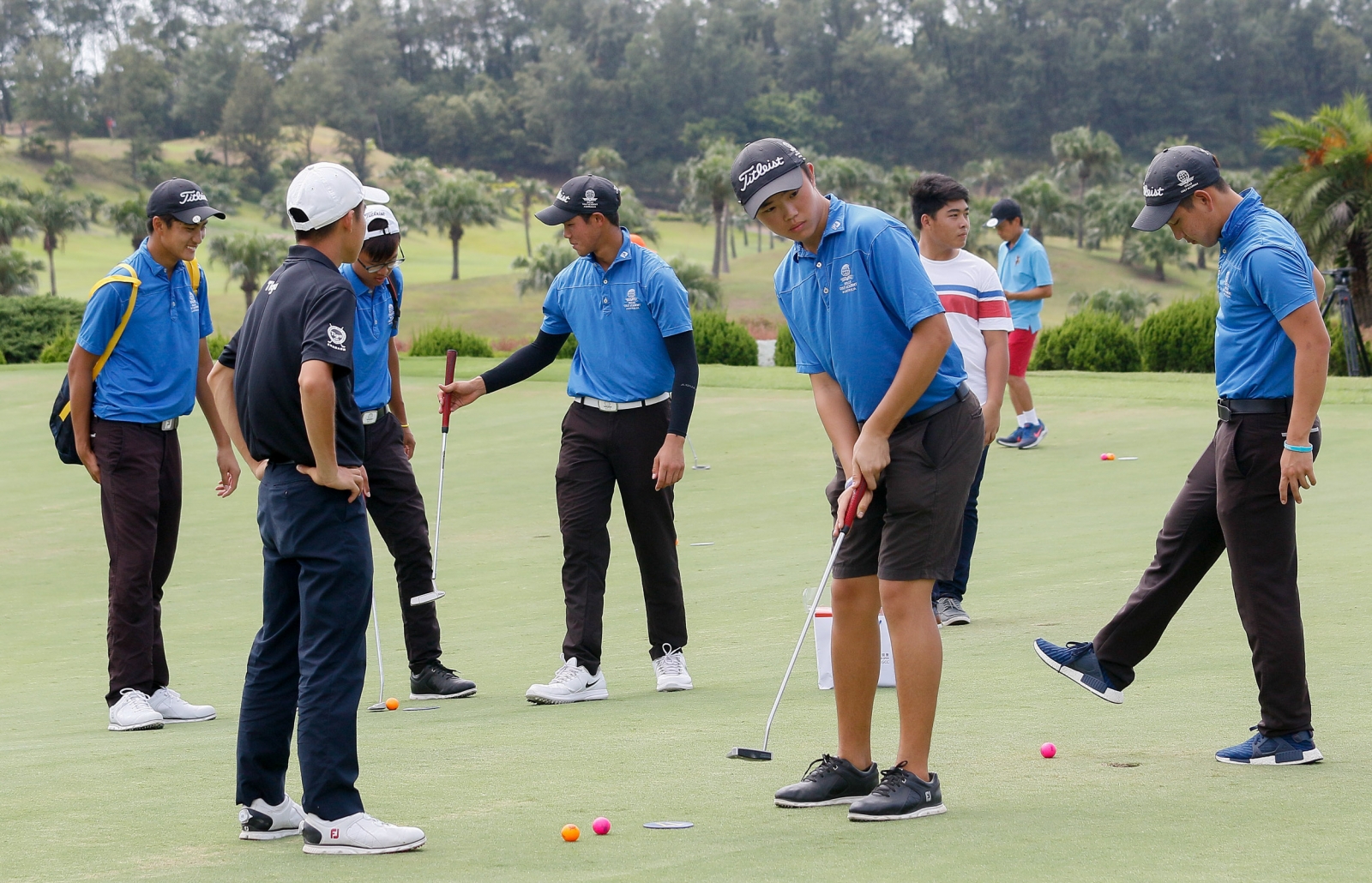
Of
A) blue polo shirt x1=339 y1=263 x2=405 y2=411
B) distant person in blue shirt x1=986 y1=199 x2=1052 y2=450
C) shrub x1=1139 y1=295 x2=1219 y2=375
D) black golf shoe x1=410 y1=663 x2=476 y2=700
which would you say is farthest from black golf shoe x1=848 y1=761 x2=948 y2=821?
shrub x1=1139 y1=295 x2=1219 y2=375

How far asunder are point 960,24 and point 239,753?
6603 inches

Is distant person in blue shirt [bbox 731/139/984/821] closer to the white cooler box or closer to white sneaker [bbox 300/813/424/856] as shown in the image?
the white cooler box

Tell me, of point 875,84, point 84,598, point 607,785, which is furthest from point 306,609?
point 875,84

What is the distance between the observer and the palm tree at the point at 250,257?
71.9 metres

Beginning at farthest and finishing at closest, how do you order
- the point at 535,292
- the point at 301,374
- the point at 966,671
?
the point at 535,292, the point at 966,671, the point at 301,374

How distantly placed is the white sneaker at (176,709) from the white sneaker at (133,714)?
6cm

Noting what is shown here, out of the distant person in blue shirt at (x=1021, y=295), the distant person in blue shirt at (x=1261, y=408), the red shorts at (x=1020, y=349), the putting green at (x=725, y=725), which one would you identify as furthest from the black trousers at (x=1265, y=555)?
the red shorts at (x=1020, y=349)

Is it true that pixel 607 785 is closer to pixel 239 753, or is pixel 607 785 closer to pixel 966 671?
pixel 239 753

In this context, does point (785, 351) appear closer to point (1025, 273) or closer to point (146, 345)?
point (1025, 273)

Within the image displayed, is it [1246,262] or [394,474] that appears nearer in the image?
[1246,262]

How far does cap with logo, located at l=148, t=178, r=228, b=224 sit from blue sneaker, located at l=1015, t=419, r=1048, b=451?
9.17m

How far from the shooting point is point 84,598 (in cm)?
1013

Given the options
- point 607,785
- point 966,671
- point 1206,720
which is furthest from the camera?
point 966,671

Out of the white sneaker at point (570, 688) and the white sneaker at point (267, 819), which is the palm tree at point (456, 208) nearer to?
the white sneaker at point (570, 688)
